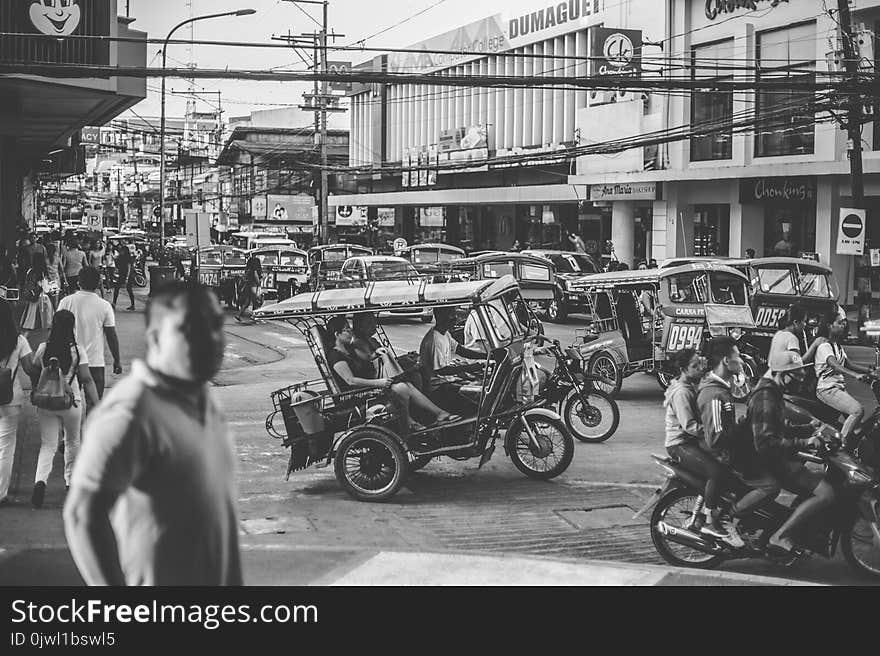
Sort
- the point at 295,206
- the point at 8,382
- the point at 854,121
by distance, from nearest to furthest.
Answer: the point at 8,382 → the point at 854,121 → the point at 295,206

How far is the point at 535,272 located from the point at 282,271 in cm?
832

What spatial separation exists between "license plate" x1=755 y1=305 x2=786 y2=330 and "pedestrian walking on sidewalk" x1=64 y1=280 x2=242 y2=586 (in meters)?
17.3

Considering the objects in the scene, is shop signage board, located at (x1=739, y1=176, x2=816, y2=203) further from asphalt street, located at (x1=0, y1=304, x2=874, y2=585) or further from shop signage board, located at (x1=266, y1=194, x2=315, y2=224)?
shop signage board, located at (x1=266, y1=194, x2=315, y2=224)

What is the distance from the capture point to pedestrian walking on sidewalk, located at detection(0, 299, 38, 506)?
30.6ft

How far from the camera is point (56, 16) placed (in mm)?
20594

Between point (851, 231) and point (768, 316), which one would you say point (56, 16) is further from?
point (851, 231)

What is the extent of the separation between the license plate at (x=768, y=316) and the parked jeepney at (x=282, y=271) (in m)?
17.0

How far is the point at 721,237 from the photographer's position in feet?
131

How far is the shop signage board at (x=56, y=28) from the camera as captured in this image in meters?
20.4

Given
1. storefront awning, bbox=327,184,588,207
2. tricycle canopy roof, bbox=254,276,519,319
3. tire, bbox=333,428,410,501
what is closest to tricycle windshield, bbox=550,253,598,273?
storefront awning, bbox=327,184,588,207

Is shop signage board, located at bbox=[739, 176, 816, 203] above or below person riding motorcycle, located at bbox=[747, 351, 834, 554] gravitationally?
above

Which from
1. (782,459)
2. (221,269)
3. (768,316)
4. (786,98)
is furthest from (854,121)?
(221,269)

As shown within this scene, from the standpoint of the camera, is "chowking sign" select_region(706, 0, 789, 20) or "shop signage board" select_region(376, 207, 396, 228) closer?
"chowking sign" select_region(706, 0, 789, 20)

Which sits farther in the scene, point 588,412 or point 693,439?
→ point 588,412
